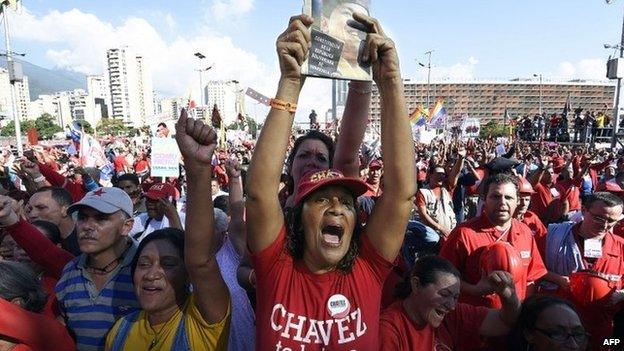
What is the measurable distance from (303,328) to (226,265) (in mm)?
974

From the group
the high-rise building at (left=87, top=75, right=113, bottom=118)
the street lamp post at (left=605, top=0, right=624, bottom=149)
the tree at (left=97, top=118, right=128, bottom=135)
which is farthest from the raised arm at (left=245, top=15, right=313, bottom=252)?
the high-rise building at (left=87, top=75, right=113, bottom=118)

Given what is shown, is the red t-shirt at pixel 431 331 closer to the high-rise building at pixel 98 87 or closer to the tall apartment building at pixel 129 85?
the tall apartment building at pixel 129 85

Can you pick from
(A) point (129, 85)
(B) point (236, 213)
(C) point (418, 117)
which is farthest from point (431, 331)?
(A) point (129, 85)

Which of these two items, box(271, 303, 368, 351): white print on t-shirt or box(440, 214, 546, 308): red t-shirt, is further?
box(440, 214, 546, 308): red t-shirt

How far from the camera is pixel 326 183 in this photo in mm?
1812

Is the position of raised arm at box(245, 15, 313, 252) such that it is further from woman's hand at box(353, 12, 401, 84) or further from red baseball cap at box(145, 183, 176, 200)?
red baseball cap at box(145, 183, 176, 200)

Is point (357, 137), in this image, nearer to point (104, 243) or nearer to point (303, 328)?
point (303, 328)

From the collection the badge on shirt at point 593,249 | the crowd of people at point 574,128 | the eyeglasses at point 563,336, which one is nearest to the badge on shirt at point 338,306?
the eyeglasses at point 563,336

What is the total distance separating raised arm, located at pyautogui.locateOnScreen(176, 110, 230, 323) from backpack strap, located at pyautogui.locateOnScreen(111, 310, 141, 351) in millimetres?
484

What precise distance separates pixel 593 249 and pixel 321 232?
2500 mm

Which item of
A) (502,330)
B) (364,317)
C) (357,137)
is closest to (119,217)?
(357,137)

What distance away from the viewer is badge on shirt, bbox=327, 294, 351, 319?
1724 mm

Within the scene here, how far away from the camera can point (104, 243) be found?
2.62m

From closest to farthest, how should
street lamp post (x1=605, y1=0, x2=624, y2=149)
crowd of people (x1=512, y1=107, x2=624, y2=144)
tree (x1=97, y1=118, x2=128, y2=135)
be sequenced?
street lamp post (x1=605, y1=0, x2=624, y2=149) → crowd of people (x1=512, y1=107, x2=624, y2=144) → tree (x1=97, y1=118, x2=128, y2=135)
